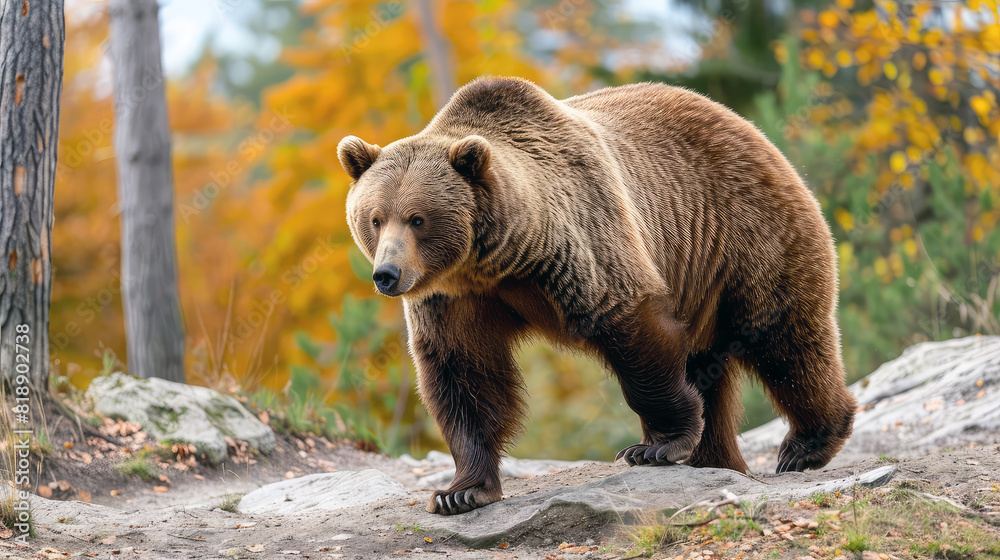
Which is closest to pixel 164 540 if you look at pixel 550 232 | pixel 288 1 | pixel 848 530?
pixel 550 232

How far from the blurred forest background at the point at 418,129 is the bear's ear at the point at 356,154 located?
3.81 m

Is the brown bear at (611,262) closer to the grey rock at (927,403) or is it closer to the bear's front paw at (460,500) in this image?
the bear's front paw at (460,500)

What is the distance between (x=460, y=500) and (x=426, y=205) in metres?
1.62

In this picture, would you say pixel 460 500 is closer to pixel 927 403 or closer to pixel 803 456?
pixel 803 456

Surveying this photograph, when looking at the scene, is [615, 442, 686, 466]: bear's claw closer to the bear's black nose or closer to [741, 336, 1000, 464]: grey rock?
the bear's black nose

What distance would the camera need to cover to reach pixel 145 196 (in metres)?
9.36

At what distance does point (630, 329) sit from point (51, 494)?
406 cm

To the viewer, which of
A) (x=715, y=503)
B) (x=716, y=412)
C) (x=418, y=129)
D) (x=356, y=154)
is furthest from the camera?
(x=418, y=129)

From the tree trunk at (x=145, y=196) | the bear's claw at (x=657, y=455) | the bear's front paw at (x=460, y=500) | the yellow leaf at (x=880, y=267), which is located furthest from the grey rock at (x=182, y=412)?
the yellow leaf at (x=880, y=267)

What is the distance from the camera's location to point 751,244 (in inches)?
215

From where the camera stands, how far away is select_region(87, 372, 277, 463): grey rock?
697 cm

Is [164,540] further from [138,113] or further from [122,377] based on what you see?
[138,113]

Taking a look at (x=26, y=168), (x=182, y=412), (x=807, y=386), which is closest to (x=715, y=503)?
(x=807, y=386)

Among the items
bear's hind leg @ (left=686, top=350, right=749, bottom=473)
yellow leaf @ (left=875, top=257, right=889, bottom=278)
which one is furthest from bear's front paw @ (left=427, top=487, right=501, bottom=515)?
yellow leaf @ (left=875, top=257, right=889, bottom=278)
